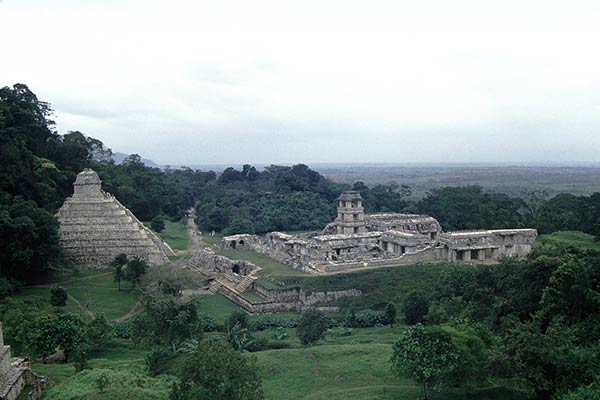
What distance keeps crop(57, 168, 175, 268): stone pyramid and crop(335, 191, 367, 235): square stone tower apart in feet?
58.5

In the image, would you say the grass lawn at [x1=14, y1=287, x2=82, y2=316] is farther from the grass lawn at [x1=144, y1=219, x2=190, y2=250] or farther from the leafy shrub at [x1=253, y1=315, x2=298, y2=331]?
the grass lawn at [x1=144, y1=219, x2=190, y2=250]

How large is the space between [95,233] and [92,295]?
864cm

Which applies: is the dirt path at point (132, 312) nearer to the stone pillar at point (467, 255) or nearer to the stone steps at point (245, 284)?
the stone steps at point (245, 284)

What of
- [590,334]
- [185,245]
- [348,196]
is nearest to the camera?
[590,334]

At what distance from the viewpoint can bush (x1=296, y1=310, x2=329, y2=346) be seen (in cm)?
2775

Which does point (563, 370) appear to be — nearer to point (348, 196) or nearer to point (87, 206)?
point (348, 196)

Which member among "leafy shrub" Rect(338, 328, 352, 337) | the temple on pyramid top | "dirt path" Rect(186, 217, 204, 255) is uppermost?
the temple on pyramid top

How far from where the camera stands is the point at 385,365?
22.9 meters

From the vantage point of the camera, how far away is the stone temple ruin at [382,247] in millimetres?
43750

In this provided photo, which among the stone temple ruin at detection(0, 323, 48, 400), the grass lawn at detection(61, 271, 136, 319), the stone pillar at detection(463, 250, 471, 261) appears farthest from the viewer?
the stone pillar at detection(463, 250, 471, 261)

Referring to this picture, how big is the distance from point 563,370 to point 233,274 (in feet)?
100

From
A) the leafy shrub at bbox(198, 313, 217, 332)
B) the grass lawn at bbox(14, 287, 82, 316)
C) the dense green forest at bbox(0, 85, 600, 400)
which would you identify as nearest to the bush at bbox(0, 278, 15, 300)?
the dense green forest at bbox(0, 85, 600, 400)

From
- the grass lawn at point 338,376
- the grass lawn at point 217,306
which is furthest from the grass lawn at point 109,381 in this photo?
the grass lawn at point 217,306

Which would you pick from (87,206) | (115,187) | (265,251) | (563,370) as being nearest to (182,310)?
(563,370)
